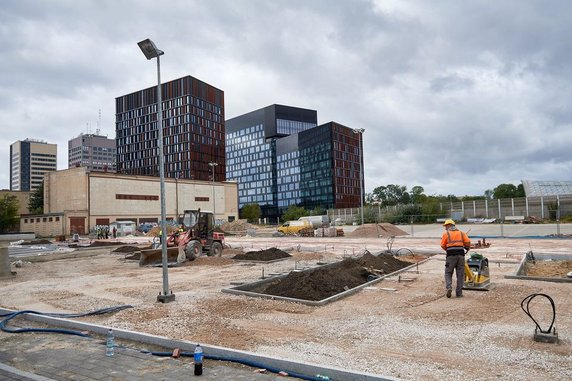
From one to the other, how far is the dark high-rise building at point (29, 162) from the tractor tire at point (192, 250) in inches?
7470

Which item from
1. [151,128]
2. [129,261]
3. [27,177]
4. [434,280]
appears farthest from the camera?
[27,177]

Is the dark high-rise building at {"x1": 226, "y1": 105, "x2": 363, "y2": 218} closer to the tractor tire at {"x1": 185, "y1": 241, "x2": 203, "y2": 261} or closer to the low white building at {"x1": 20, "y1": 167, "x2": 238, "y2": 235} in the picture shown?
the low white building at {"x1": 20, "y1": 167, "x2": 238, "y2": 235}

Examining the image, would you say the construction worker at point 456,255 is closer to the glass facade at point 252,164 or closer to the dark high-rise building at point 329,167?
the dark high-rise building at point 329,167

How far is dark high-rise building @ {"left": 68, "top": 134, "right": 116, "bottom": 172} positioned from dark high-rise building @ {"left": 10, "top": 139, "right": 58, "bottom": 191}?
1229 cm

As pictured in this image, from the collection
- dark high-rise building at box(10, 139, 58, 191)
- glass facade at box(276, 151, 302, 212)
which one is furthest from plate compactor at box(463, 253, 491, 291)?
dark high-rise building at box(10, 139, 58, 191)

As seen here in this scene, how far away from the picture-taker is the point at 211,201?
79812 mm

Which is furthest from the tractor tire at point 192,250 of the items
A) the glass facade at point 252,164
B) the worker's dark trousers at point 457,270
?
the glass facade at point 252,164

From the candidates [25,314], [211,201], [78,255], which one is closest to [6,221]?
[211,201]

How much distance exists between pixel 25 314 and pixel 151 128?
108m

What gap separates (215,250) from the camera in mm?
21844

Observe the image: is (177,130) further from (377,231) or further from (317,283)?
(317,283)

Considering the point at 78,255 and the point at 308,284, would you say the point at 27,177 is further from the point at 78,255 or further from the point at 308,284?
the point at 308,284

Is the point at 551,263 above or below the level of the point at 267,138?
below

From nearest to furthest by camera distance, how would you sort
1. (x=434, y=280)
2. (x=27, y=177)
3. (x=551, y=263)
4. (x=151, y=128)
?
(x=434, y=280) < (x=551, y=263) < (x=151, y=128) < (x=27, y=177)
